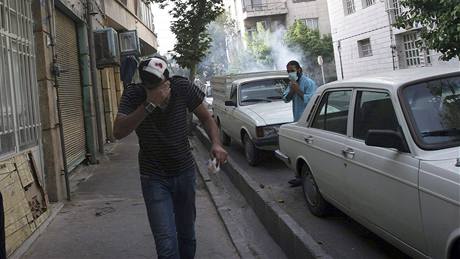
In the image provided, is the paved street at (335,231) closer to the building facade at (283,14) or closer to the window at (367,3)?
the window at (367,3)

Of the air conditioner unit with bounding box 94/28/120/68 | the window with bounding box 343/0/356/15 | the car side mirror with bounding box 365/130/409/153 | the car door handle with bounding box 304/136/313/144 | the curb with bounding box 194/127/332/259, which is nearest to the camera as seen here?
the car side mirror with bounding box 365/130/409/153

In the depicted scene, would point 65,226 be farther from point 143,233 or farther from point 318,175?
point 318,175

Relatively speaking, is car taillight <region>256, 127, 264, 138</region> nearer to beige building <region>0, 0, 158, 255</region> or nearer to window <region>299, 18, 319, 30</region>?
beige building <region>0, 0, 158, 255</region>

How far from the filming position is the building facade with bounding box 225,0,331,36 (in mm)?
51594

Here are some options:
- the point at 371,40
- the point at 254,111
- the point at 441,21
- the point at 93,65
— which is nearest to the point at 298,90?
the point at 254,111

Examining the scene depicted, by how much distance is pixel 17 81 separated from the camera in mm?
6238

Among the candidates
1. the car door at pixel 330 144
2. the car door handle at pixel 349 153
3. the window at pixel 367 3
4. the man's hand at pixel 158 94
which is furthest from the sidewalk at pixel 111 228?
the window at pixel 367 3

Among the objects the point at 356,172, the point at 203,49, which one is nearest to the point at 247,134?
the point at 356,172

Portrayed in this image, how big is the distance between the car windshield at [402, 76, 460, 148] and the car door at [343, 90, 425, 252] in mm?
174

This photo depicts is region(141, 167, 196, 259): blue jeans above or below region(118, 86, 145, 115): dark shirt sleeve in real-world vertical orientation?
below

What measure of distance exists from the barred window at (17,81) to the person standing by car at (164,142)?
2481 millimetres

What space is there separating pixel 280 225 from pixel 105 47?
25.1 feet

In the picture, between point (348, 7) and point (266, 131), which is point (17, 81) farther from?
point (348, 7)

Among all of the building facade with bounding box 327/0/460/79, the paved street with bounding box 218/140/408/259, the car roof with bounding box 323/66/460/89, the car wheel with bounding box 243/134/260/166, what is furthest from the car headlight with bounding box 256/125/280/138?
the building facade with bounding box 327/0/460/79
